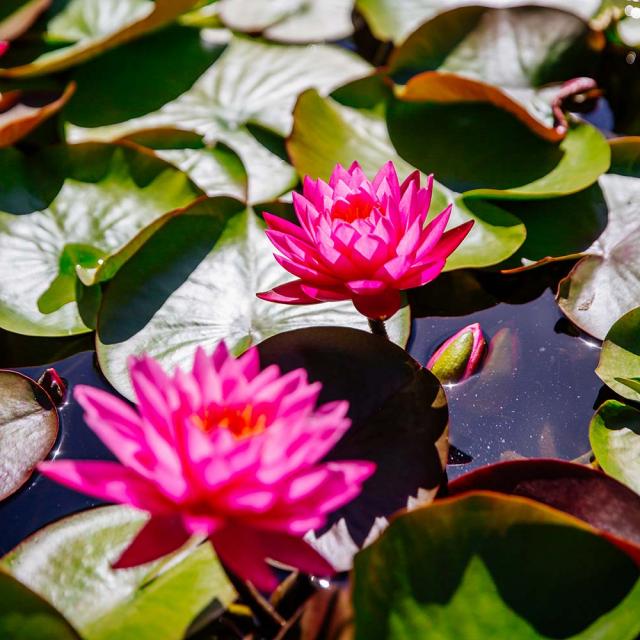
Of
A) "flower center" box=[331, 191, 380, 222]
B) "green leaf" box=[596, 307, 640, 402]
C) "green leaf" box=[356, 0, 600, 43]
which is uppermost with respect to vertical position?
"flower center" box=[331, 191, 380, 222]

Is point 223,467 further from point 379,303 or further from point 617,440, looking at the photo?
point 617,440

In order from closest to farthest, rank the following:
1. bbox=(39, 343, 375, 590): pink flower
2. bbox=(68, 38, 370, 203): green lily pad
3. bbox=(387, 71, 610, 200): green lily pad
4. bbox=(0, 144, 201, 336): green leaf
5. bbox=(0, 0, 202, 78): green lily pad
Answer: bbox=(39, 343, 375, 590): pink flower, bbox=(0, 144, 201, 336): green leaf, bbox=(387, 71, 610, 200): green lily pad, bbox=(68, 38, 370, 203): green lily pad, bbox=(0, 0, 202, 78): green lily pad

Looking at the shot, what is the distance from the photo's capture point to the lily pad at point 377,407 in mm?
1457

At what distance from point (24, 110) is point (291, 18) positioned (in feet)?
3.49

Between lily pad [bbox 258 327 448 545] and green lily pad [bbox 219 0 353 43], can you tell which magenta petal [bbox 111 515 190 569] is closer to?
lily pad [bbox 258 327 448 545]

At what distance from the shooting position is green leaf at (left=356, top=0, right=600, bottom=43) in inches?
106

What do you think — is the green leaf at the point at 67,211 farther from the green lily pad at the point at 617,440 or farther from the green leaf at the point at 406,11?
the green lily pad at the point at 617,440

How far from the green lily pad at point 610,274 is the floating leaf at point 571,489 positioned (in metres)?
0.53

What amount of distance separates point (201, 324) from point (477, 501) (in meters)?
0.87

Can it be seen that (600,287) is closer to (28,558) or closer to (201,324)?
(201,324)

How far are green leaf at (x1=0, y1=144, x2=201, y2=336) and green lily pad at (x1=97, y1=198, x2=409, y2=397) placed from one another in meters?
0.16

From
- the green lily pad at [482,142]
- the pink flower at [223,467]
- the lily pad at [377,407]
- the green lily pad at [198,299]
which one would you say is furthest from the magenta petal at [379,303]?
the green lily pad at [482,142]

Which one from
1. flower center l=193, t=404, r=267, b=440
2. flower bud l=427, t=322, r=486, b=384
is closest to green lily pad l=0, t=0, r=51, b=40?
flower bud l=427, t=322, r=486, b=384

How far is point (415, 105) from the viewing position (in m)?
2.30
